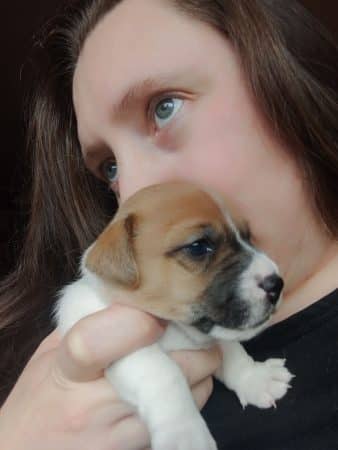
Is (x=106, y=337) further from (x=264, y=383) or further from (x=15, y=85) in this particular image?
(x=15, y=85)

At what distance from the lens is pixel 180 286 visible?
1296 mm

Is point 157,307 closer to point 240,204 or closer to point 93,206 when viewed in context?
point 240,204

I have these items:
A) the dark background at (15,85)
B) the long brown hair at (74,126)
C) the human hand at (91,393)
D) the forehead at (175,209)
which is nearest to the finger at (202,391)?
the human hand at (91,393)

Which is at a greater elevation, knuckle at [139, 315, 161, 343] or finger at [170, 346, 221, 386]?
knuckle at [139, 315, 161, 343]

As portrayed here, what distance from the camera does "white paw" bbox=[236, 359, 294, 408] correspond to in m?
1.38

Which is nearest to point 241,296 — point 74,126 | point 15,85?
point 74,126

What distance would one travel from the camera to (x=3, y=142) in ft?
14.5

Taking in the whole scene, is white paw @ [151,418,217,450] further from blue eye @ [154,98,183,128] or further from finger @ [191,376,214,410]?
blue eye @ [154,98,183,128]

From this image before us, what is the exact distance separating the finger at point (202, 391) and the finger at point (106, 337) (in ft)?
0.55

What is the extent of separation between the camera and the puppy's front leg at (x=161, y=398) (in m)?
1.16

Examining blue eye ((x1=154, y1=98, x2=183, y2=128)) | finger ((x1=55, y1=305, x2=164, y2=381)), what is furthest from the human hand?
blue eye ((x1=154, y1=98, x2=183, y2=128))

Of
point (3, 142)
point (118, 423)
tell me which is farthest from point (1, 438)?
point (3, 142)

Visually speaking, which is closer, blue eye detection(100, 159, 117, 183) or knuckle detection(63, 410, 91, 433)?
knuckle detection(63, 410, 91, 433)

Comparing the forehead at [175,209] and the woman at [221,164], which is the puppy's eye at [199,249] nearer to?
the forehead at [175,209]
